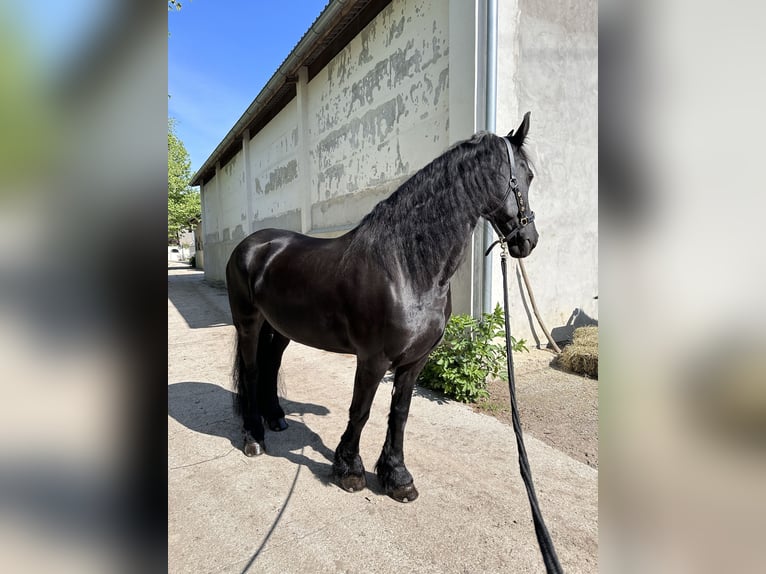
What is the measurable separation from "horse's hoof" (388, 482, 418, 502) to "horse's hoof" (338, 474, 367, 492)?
20 cm

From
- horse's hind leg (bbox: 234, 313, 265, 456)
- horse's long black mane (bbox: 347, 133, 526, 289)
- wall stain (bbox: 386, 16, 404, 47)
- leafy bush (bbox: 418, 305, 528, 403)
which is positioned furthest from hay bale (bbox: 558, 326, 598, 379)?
wall stain (bbox: 386, 16, 404, 47)

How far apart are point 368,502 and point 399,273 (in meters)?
1.28

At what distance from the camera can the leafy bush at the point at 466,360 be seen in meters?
3.56

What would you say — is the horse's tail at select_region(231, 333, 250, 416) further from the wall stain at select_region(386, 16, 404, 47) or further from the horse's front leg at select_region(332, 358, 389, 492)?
the wall stain at select_region(386, 16, 404, 47)

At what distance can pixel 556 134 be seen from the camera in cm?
492

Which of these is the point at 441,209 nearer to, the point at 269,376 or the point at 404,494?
the point at 404,494

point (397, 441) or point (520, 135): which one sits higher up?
point (520, 135)

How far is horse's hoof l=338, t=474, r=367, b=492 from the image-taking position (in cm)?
214

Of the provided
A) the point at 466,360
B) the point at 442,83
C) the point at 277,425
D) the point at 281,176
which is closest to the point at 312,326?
the point at 277,425

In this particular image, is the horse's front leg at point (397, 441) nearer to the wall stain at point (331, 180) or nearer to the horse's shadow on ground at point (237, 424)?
the horse's shadow on ground at point (237, 424)

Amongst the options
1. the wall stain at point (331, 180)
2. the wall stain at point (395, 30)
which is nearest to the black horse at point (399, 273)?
the wall stain at point (395, 30)
